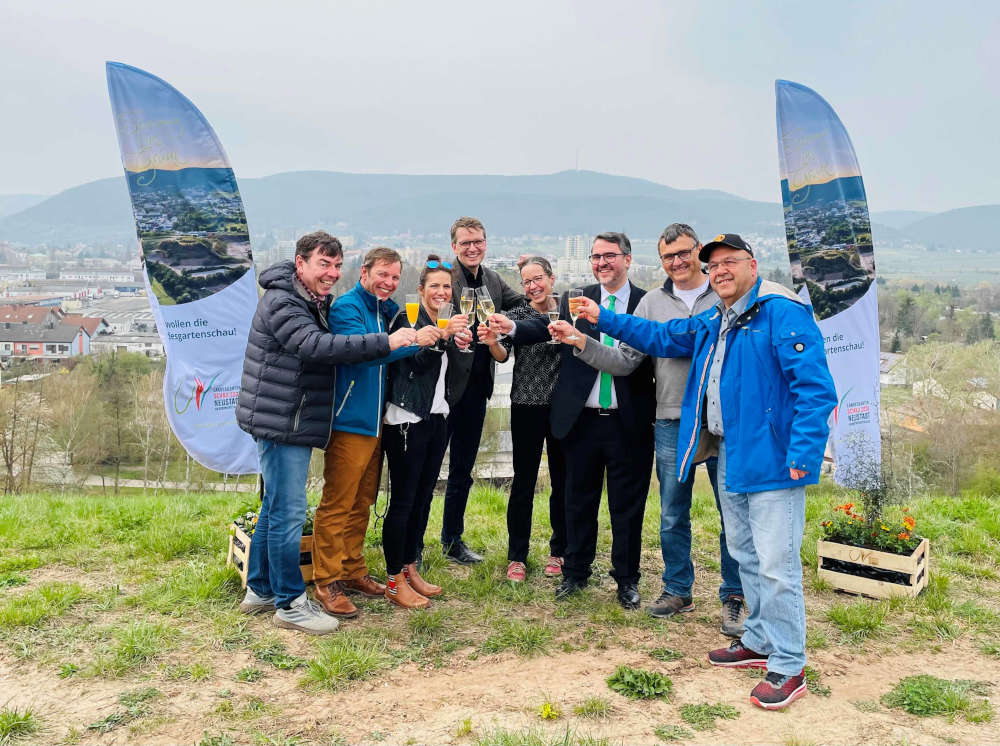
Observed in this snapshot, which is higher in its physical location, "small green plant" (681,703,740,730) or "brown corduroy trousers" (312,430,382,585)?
Answer: "brown corduroy trousers" (312,430,382,585)

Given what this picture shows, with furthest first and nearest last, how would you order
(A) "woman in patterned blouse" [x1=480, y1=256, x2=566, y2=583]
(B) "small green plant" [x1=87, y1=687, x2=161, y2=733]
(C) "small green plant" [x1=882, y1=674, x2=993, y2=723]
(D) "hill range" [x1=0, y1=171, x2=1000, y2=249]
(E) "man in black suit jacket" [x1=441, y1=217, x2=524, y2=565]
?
(D) "hill range" [x1=0, y1=171, x2=1000, y2=249], (E) "man in black suit jacket" [x1=441, y1=217, x2=524, y2=565], (A) "woman in patterned blouse" [x1=480, y1=256, x2=566, y2=583], (C) "small green plant" [x1=882, y1=674, x2=993, y2=723], (B) "small green plant" [x1=87, y1=687, x2=161, y2=733]

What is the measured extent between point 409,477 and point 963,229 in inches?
6805

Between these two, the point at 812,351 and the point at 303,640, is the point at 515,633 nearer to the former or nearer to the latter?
the point at 303,640

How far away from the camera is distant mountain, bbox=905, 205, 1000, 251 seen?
134 m

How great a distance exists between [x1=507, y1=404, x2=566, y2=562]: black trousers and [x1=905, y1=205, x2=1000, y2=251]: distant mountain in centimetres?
14902

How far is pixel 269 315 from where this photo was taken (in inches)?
158

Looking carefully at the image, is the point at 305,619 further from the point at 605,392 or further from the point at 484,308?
the point at 605,392

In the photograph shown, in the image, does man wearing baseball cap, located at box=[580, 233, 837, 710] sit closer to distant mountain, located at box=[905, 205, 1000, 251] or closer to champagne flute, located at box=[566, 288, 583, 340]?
champagne flute, located at box=[566, 288, 583, 340]

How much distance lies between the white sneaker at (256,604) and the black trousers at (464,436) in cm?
159

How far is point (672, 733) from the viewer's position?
3256 millimetres

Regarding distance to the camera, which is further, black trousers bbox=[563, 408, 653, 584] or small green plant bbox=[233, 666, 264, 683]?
black trousers bbox=[563, 408, 653, 584]

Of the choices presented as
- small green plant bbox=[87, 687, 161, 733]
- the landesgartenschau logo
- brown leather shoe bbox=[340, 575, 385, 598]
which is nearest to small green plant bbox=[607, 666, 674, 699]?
brown leather shoe bbox=[340, 575, 385, 598]

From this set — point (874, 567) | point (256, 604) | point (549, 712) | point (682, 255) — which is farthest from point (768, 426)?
point (256, 604)

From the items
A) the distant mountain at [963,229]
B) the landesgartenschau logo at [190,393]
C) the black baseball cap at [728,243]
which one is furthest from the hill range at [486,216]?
the black baseball cap at [728,243]
